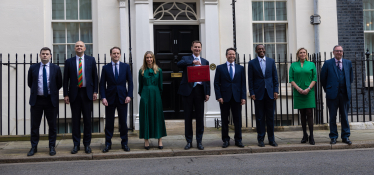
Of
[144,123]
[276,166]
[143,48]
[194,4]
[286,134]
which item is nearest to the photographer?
[276,166]

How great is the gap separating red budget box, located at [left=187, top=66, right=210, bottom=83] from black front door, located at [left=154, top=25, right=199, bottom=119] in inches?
129

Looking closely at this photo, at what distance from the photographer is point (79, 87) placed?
6473mm

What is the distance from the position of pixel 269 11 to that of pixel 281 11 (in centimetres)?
34

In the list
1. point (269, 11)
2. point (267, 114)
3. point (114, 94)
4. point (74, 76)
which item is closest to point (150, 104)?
point (114, 94)

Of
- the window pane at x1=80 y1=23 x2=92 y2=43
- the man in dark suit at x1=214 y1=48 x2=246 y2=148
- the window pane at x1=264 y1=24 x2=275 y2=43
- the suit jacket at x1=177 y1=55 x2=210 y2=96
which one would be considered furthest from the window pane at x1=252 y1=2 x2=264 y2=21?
the window pane at x1=80 y1=23 x2=92 y2=43

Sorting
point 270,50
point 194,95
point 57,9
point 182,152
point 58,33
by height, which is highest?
point 57,9

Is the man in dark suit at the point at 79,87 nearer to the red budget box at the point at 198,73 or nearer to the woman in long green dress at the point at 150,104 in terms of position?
the woman in long green dress at the point at 150,104

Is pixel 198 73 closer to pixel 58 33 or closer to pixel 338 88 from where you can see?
pixel 338 88

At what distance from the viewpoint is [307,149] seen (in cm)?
676

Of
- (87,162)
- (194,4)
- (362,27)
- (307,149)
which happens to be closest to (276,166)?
(307,149)

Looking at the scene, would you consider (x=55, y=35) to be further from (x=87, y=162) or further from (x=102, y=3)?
(x=87, y=162)

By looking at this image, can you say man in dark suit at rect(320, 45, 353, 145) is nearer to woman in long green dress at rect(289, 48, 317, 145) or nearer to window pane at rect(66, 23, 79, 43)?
woman in long green dress at rect(289, 48, 317, 145)

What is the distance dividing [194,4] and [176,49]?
4.34ft

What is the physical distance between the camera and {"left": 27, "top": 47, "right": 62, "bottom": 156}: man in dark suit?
6.36 metres
